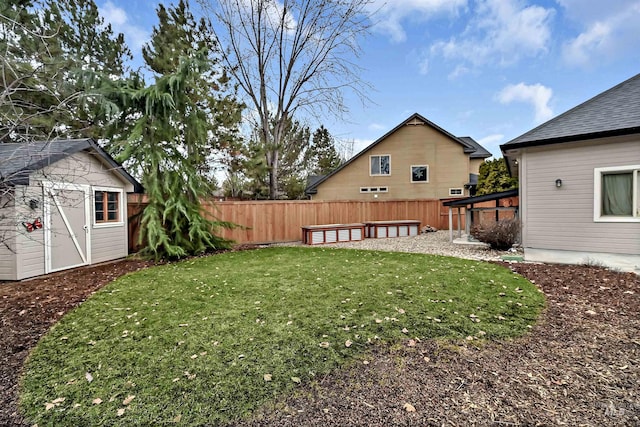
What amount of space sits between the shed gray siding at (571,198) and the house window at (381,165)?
9.98 meters

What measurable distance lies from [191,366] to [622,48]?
46.0 feet

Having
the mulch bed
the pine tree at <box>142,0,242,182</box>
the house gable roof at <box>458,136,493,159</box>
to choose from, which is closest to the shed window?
the pine tree at <box>142,0,242,182</box>

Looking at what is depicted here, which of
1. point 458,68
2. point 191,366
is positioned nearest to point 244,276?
point 191,366

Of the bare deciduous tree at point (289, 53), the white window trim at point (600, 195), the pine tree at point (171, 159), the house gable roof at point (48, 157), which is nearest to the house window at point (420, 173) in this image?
the bare deciduous tree at point (289, 53)

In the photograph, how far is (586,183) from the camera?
721cm

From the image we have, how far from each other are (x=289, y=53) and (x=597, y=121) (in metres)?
12.5

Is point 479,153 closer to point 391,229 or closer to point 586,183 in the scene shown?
point 391,229

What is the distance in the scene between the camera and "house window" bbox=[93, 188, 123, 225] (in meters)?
7.85

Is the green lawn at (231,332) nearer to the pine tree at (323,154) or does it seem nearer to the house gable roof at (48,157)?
the house gable roof at (48,157)

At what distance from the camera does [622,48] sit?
9.23 m

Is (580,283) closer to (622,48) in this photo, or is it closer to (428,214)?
(622,48)

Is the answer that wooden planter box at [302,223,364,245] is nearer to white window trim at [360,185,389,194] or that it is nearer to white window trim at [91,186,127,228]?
white window trim at [91,186,127,228]

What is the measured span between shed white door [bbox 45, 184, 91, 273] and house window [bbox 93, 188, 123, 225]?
0.37 m

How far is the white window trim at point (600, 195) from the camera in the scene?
671 cm
